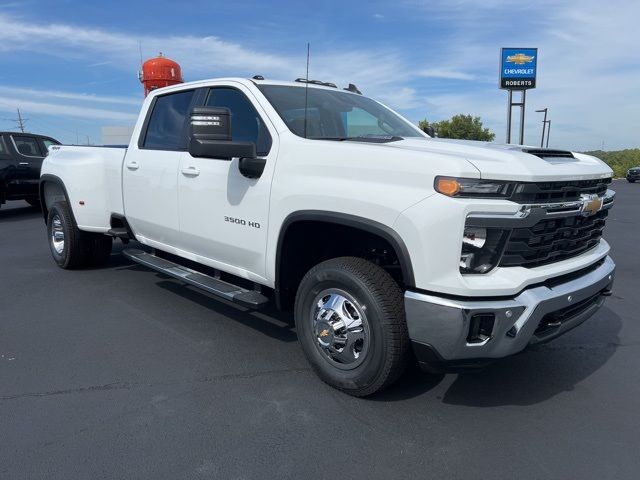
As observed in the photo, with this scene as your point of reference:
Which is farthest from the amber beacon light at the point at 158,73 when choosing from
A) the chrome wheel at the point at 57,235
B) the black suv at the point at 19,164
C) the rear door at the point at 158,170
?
the rear door at the point at 158,170

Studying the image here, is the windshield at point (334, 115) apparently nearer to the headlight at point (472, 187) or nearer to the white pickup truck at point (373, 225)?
the white pickup truck at point (373, 225)

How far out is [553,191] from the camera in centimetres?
274

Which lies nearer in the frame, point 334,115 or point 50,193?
point 334,115

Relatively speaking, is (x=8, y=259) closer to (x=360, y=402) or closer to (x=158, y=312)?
(x=158, y=312)

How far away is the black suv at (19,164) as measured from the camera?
11.7m

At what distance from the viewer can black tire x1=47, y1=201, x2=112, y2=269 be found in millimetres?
6023

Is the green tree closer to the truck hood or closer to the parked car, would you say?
the parked car

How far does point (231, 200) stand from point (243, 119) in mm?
660

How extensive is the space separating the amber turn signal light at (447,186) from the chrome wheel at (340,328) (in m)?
0.84

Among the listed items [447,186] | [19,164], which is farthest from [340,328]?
[19,164]

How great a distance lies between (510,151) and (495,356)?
112cm

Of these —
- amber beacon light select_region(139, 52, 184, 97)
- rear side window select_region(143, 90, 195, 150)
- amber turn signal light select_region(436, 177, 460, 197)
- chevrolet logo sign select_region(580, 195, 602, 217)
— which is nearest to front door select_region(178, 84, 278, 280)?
rear side window select_region(143, 90, 195, 150)

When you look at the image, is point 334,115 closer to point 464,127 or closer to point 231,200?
point 231,200

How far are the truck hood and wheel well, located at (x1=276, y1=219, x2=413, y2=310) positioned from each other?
0.66 m
